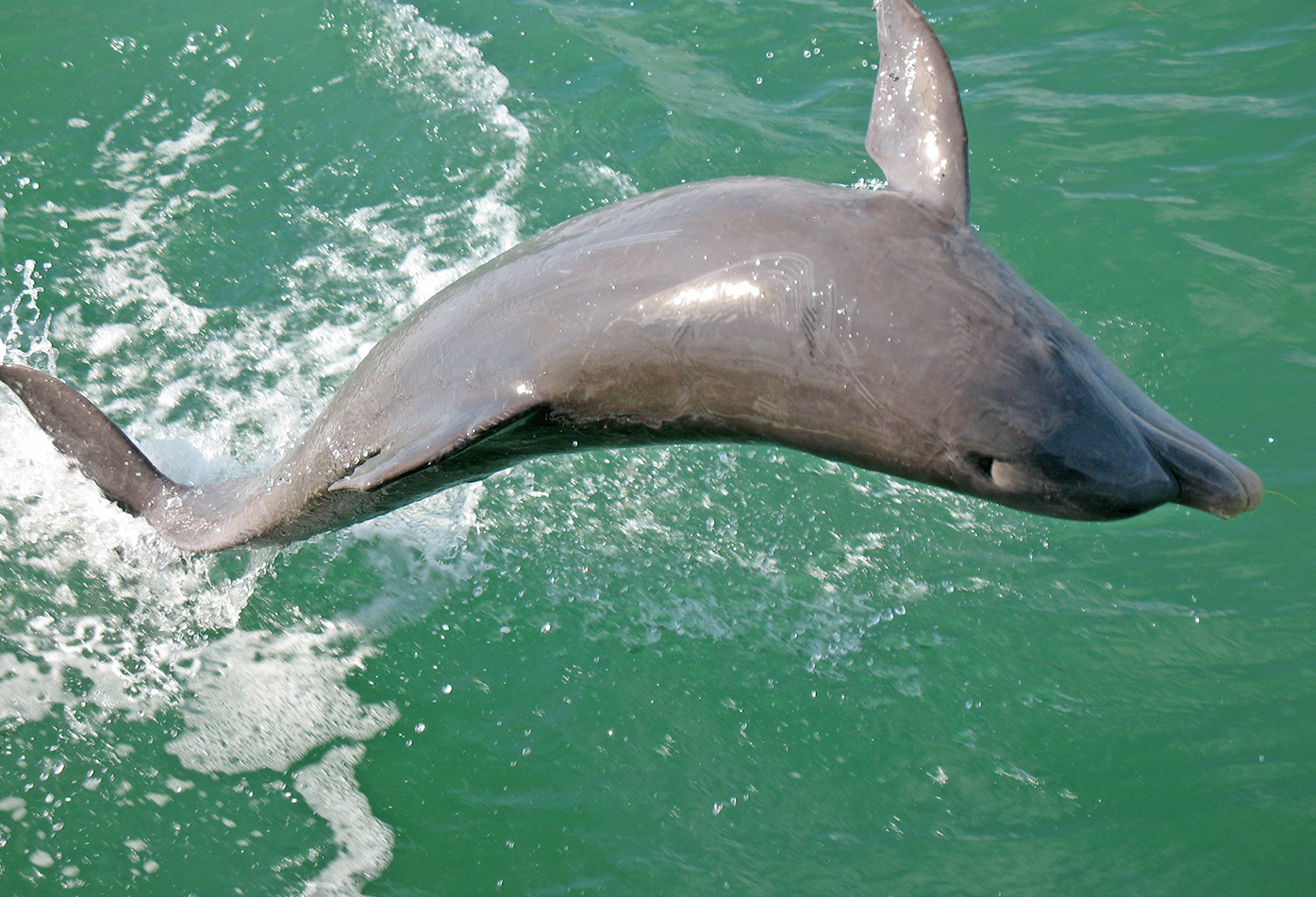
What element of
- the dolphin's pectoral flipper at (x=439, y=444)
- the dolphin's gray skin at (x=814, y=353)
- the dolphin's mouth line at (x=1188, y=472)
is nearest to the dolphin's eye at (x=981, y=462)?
the dolphin's gray skin at (x=814, y=353)

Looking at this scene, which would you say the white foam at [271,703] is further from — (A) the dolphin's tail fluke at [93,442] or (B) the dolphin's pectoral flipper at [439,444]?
(B) the dolphin's pectoral flipper at [439,444]

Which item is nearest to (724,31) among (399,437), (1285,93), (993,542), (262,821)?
(1285,93)

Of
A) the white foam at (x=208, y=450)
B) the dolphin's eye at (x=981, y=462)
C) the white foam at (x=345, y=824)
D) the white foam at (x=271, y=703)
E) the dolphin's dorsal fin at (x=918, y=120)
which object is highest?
the dolphin's dorsal fin at (x=918, y=120)

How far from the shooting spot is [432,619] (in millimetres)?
6812

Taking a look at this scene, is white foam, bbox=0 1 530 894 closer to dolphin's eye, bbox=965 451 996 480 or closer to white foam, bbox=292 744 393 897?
white foam, bbox=292 744 393 897

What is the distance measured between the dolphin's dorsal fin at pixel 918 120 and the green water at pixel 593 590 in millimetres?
3149

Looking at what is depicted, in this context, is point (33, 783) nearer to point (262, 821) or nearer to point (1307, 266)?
point (262, 821)

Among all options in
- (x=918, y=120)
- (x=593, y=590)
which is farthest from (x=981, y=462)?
(x=593, y=590)

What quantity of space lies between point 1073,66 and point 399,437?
881 centimetres

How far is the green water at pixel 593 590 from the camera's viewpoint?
19.9 feet

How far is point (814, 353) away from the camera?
147 inches

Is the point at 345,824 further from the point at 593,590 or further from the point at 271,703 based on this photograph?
the point at 593,590

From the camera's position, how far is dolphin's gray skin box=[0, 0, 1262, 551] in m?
3.55

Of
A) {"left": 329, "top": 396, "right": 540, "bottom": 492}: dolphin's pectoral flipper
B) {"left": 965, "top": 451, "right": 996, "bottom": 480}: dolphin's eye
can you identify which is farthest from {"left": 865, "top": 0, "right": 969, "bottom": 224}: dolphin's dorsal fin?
{"left": 329, "top": 396, "right": 540, "bottom": 492}: dolphin's pectoral flipper
